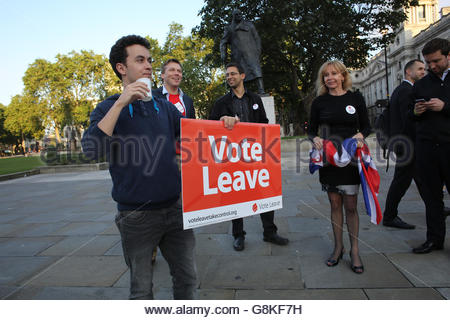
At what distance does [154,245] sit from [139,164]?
18.3 inches

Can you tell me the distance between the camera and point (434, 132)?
323 cm

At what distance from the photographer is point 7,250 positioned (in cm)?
405

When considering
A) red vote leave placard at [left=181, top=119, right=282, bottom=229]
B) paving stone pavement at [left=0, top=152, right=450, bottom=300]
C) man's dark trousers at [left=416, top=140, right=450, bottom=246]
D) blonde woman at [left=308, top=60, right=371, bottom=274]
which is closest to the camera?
red vote leave placard at [left=181, top=119, right=282, bottom=229]

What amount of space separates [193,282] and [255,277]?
3.66 feet

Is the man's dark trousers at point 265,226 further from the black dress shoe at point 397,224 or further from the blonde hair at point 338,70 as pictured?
the black dress shoe at point 397,224

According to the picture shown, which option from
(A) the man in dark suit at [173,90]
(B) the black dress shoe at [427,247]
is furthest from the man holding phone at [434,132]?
(A) the man in dark suit at [173,90]

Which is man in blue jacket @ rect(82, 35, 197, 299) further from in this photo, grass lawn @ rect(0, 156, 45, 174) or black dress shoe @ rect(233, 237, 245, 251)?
grass lawn @ rect(0, 156, 45, 174)

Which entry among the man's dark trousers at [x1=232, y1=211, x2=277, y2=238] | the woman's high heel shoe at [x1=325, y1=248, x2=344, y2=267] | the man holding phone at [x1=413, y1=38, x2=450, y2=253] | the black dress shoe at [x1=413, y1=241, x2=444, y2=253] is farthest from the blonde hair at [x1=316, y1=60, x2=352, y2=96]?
the black dress shoe at [x1=413, y1=241, x2=444, y2=253]

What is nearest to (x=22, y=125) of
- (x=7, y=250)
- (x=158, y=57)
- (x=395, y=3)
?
(x=158, y=57)

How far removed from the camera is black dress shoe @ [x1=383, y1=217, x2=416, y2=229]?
4.11 meters

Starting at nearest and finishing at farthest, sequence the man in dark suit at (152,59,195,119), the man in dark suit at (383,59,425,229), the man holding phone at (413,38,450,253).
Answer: the man holding phone at (413,38,450,253) → the man in dark suit at (152,59,195,119) → the man in dark suit at (383,59,425,229)

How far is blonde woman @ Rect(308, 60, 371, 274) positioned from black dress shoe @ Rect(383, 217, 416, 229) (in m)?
1.42

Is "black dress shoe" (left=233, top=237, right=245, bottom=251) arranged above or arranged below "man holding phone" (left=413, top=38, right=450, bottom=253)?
below

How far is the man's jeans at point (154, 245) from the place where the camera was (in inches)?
69.9
